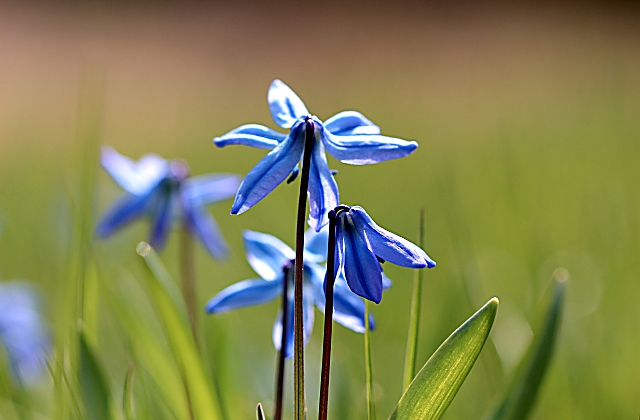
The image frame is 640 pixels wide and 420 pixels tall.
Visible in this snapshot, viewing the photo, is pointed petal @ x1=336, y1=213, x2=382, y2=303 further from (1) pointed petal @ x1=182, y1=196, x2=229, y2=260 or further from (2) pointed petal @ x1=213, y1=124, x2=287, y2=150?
(1) pointed petal @ x1=182, y1=196, x2=229, y2=260

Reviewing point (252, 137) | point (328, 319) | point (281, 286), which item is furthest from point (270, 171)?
point (281, 286)

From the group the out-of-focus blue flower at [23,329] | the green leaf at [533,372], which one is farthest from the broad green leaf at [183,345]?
the out-of-focus blue flower at [23,329]

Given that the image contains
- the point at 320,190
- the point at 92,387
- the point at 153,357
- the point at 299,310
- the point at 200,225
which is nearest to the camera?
the point at 299,310

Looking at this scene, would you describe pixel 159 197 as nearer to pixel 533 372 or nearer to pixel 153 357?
pixel 153 357

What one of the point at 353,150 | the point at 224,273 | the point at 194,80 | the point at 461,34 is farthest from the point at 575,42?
the point at 353,150

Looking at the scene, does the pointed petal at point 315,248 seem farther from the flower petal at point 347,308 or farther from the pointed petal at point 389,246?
the pointed petal at point 389,246
